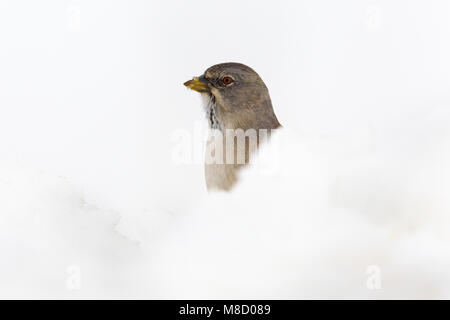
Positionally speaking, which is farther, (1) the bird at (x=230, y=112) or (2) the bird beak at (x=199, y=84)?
(2) the bird beak at (x=199, y=84)

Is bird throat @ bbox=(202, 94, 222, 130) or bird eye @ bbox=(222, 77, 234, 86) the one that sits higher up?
bird eye @ bbox=(222, 77, 234, 86)

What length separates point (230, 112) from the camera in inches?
110

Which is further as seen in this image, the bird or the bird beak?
the bird beak

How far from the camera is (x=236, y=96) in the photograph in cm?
280

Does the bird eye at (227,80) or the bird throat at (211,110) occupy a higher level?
the bird eye at (227,80)

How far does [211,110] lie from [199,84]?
12cm

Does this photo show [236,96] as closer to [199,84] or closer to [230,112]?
[230,112]

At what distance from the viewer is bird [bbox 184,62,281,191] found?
2727 mm

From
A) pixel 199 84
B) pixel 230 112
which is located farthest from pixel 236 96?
pixel 199 84

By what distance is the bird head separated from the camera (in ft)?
9.17

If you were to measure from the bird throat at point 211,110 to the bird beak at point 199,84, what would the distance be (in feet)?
0.12

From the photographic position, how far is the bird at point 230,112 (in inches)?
107

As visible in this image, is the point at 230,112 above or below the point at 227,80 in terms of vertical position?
below
